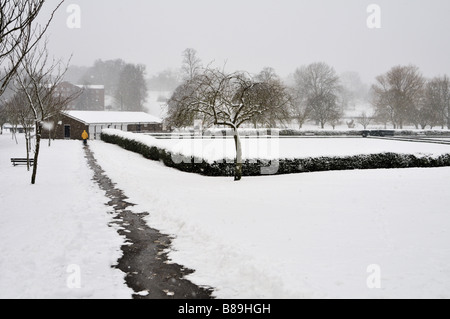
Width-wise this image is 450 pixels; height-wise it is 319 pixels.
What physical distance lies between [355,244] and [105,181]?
12161 millimetres

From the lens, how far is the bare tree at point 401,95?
69.0 meters

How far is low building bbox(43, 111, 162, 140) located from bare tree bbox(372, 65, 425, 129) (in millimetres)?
46453

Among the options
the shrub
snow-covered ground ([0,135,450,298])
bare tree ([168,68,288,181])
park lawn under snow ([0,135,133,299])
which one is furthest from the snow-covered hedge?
park lawn under snow ([0,135,133,299])

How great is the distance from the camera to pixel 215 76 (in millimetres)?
15641

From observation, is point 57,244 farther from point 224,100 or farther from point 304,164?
point 304,164

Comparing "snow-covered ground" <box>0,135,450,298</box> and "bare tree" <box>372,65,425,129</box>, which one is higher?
"bare tree" <box>372,65,425,129</box>

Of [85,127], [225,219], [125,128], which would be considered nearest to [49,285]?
[225,219]

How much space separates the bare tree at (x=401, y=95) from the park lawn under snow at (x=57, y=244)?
6886 centimetres

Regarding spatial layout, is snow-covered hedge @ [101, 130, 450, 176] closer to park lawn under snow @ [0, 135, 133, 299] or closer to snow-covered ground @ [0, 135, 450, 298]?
snow-covered ground @ [0, 135, 450, 298]

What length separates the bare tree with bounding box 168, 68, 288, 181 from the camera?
1523 centimetres

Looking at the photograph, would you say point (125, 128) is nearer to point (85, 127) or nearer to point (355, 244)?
point (85, 127)

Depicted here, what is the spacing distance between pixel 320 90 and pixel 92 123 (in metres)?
53.6

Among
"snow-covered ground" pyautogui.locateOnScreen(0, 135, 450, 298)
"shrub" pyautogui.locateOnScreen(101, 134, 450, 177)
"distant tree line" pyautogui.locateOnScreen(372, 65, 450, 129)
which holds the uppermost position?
"distant tree line" pyautogui.locateOnScreen(372, 65, 450, 129)

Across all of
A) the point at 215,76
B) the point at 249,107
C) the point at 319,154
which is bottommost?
the point at 319,154
